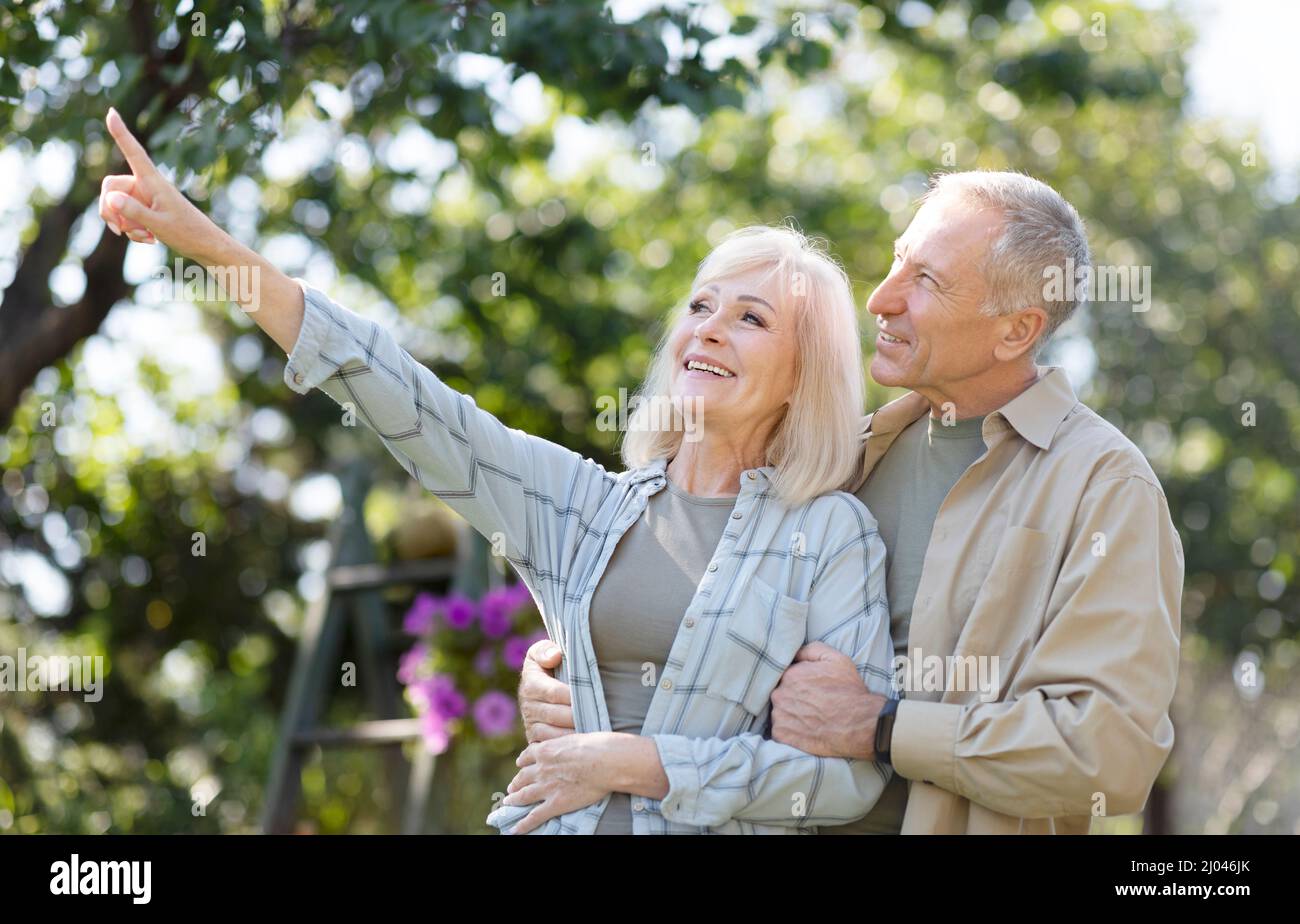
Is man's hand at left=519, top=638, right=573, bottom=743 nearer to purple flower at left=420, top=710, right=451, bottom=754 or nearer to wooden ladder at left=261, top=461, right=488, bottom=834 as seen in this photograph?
purple flower at left=420, top=710, right=451, bottom=754

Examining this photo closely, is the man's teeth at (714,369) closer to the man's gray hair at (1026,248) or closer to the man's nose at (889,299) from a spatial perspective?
the man's nose at (889,299)

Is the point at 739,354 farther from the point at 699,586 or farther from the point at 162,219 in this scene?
the point at 162,219

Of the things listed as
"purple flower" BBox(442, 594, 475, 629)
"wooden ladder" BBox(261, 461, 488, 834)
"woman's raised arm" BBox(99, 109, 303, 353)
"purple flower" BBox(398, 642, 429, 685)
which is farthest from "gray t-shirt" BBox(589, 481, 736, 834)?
"wooden ladder" BBox(261, 461, 488, 834)

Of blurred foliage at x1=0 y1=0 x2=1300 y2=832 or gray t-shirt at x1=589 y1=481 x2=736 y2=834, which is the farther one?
blurred foliage at x1=0 y1=0 x2=1300 y2=832

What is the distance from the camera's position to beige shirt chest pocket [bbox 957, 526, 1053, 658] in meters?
2.43

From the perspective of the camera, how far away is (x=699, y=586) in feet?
8.16

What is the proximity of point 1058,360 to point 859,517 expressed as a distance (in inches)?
262

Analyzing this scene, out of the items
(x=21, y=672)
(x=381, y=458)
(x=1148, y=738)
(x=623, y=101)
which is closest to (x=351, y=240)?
(x=381, y=458)

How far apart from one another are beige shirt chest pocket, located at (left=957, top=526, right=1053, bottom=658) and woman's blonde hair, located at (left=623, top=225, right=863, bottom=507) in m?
0.35

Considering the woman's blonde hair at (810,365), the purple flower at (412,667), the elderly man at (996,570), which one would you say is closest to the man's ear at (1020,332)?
the elderly man at (996,570)

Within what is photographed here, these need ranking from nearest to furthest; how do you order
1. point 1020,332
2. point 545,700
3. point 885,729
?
point 885,729, point 545,700, point 1020,332

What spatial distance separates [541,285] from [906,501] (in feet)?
14.4

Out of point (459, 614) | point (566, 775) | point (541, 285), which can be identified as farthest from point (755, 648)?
point (541, 285)
